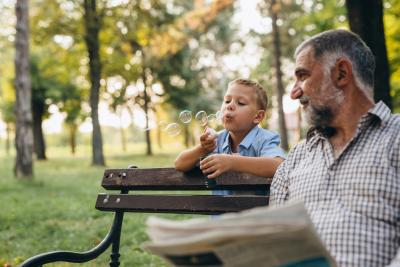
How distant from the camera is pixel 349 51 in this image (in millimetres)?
2309

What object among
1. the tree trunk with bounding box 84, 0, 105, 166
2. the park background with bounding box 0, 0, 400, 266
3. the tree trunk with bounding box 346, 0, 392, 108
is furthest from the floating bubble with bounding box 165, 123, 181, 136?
the tree trunk with bounding box 84, 0, 105, 166

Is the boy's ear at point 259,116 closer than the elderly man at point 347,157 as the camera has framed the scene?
No

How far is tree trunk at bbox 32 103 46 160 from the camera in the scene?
30578 mm

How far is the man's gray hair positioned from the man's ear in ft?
0.06

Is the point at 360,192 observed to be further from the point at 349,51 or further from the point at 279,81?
the point at 279,81

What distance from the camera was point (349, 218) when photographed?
2117mm

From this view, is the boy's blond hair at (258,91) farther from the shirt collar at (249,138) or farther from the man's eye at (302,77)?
the man's eye at (302,77)

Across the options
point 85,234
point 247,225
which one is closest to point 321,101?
point 247,225

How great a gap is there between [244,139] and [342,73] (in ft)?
2.74

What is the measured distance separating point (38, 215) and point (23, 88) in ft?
20.7

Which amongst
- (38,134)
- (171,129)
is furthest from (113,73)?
(171,129)

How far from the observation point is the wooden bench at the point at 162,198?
2.75 metres

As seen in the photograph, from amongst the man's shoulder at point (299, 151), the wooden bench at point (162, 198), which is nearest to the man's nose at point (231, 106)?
the wooden bench at point (162, 198)

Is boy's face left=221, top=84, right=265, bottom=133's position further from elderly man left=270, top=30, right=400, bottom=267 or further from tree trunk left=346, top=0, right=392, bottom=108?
tree trunk left=346, top=0, right=392, bottom=108
